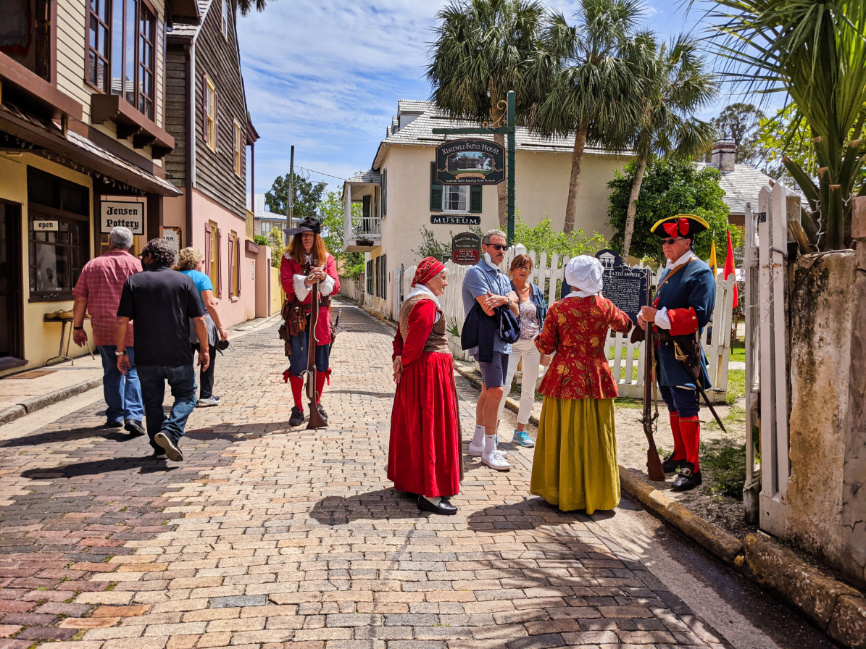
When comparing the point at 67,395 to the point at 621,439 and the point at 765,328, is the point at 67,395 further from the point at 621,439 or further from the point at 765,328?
→ the point at 765,328

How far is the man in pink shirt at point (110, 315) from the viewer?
6.73m

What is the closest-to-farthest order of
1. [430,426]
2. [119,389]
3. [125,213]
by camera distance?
[430,426]
[119,389]
[125,213]

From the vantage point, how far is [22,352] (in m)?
9.98

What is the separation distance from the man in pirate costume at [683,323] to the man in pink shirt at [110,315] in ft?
15.8

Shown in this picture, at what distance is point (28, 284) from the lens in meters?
10.2

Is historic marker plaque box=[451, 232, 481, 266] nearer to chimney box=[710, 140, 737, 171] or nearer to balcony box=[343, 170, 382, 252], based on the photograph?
balcony box=[343, 170, 382, 252]

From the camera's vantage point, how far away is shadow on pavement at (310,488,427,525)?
14.9 ft

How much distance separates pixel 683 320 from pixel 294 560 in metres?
3.10

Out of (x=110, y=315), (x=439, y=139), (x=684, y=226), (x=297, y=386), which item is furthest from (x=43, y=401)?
(x=439, y=139)

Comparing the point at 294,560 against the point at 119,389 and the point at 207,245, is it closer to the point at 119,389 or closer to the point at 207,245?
the point at 119,389

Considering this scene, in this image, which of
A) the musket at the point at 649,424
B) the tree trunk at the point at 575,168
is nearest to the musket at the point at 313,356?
the musket at the point at 649,424

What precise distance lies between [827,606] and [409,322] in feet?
9.08

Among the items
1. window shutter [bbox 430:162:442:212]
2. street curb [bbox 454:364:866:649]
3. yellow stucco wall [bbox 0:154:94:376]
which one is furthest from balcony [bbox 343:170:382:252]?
street curb [bbox 454:364:866:649]

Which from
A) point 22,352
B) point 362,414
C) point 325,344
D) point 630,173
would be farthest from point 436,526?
point 630,173
